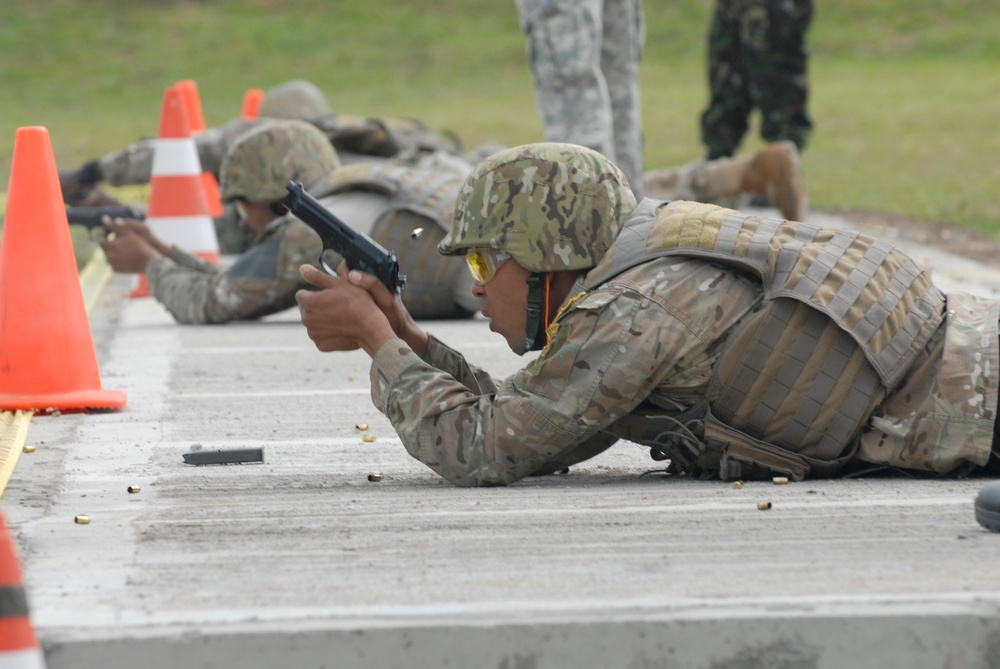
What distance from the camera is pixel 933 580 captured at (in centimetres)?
277

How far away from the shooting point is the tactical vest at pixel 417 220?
6406mm

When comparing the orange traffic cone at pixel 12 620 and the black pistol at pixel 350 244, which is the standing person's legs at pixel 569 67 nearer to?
the black pistol at pixel 350 244

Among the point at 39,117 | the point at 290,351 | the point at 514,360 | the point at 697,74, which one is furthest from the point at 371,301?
the point at 697,74

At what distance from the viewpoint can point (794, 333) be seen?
3455 millimetres

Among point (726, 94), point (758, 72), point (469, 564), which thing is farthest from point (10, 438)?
point (726, 94)

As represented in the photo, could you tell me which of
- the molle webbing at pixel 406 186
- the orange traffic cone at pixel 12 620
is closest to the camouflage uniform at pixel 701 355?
the orange traffic cone at pixel 12 620

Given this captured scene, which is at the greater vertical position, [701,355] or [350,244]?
[350,244]

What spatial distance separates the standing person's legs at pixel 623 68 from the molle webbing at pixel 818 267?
5.69 metres

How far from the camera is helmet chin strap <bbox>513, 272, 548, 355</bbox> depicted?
11.7 feet

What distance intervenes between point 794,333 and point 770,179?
220 inches

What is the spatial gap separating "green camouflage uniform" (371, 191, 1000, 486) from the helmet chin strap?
0.09 m

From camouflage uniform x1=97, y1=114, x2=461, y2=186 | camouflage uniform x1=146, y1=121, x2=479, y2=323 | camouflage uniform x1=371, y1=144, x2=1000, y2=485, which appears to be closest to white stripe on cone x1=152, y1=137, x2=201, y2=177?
camouflage uniform x1=97, y1=114, x2=461, y2=186

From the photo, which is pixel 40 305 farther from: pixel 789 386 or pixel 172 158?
pixel 172 158

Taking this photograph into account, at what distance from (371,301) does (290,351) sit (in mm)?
2632
